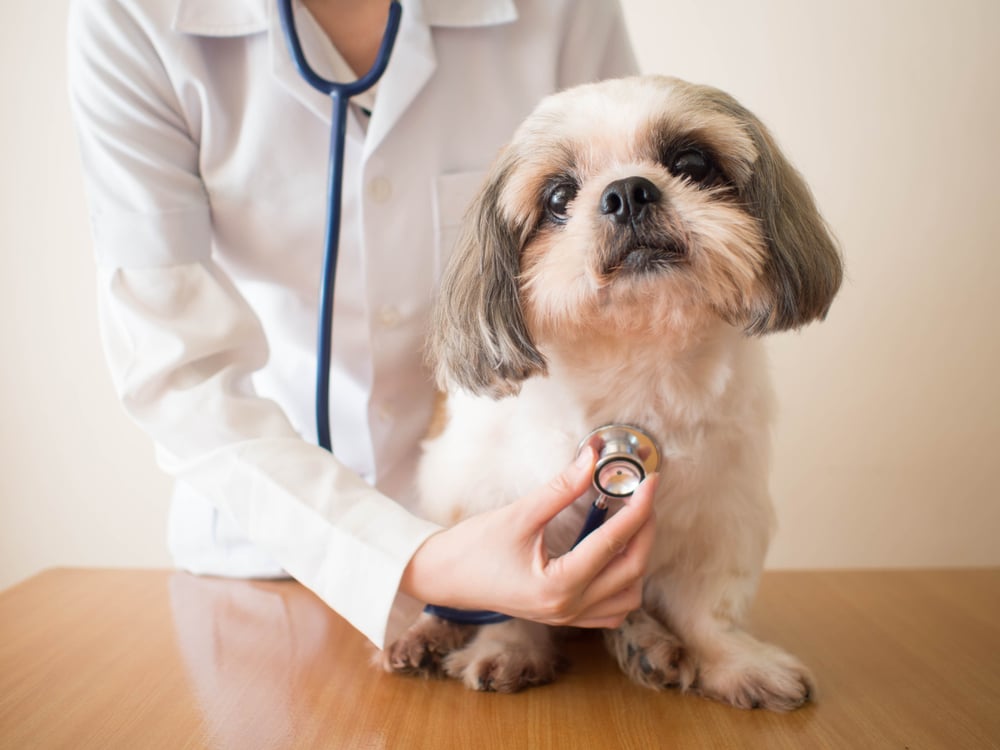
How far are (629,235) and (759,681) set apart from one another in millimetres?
528

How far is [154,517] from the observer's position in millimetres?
2861

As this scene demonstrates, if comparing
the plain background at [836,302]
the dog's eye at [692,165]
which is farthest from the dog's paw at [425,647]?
the plain background at [836,302]

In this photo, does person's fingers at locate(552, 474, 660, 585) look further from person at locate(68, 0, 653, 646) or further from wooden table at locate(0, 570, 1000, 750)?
wooden table at locate(0, 570, 1000, 750)

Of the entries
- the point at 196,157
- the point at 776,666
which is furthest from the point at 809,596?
the point at 196,157

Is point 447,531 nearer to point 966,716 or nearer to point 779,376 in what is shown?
point 966,716

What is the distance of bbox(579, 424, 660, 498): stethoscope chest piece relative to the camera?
98 cm

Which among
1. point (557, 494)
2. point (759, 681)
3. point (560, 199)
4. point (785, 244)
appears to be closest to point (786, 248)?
point (785, 244)

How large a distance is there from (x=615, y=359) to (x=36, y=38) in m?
2.26

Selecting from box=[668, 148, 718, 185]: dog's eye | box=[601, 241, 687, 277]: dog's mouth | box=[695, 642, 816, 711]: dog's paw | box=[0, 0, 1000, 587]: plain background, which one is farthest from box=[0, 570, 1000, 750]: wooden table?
box=[0, 0, 1000, 587]: plain background

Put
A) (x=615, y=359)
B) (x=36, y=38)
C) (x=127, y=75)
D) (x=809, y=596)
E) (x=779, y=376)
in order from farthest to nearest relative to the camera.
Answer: (x=779, y=376)
(x=36, y=38)
(x=809, y=596)
(x=127, y=75)
(x=615, y=359)

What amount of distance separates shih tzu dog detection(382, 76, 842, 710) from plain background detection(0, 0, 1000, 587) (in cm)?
161

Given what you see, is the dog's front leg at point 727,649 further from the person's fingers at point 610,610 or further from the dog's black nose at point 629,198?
the dog's black nose at point 629,198

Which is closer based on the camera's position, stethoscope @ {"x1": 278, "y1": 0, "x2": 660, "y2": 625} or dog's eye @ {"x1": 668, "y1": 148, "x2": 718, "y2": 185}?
dog's eye @ {"x1": 668, "y1": 148, "x2": 718, "y2": 185}

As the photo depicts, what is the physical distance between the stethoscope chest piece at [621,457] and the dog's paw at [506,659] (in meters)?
0.25
